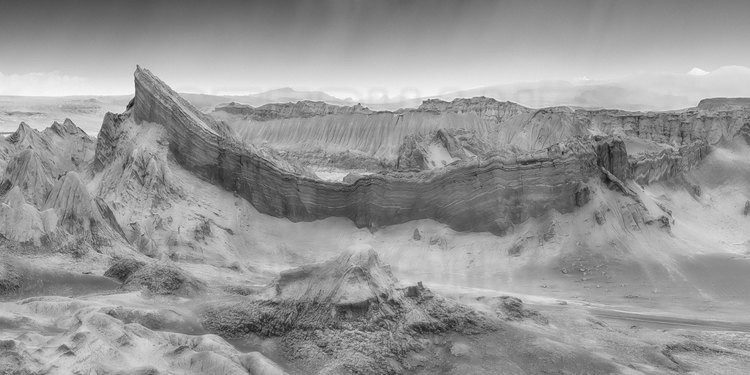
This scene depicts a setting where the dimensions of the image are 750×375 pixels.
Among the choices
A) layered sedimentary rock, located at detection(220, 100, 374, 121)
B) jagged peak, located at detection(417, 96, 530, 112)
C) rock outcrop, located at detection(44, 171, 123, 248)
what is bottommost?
rock outcrop, located at detection(44, 171, 123, 248)

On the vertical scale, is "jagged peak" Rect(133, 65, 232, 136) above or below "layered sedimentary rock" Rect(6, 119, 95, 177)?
above

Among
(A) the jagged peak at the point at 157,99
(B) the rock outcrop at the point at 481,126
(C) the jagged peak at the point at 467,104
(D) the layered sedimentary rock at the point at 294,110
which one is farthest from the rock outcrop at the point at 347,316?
(C) the jagged peak at the point at 467,104

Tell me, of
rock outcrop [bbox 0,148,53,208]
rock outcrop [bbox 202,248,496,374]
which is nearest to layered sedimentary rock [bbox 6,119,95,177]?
rock outcrop [bbox 0,148,53,208]

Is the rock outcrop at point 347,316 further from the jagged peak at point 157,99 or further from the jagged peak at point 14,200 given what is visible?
the jagged peak at point 157,99

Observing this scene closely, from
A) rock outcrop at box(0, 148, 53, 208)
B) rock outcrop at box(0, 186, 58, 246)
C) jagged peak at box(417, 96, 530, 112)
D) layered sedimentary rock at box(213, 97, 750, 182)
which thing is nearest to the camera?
rock outcrop at box(0, 186, 58, 246)

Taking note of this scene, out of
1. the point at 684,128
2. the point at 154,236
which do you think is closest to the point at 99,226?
the point at 154,236

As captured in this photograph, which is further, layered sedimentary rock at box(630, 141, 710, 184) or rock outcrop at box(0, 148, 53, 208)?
layered sedimentary rock at box(630, 141, 710, 184)

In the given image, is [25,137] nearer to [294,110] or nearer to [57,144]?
[57,144]

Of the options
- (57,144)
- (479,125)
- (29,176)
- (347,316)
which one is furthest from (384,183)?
(479,125)

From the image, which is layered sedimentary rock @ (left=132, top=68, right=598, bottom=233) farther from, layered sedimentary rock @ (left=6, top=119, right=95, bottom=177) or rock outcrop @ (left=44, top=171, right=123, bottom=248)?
rock outcrop @ (left=44, top=171, right=123, bottom=248)
